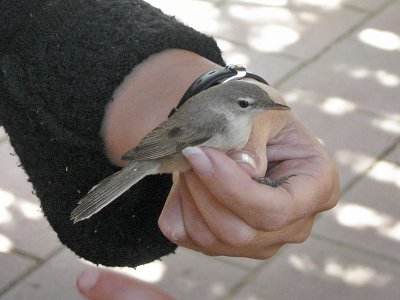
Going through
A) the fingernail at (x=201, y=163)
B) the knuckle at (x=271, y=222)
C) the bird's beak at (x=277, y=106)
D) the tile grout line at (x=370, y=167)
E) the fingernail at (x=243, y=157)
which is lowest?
the tile grout line at (x=370, y=167)

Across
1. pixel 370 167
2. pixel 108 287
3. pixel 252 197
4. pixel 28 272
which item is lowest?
pixel 370 167

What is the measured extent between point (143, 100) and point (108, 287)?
0.98 meters

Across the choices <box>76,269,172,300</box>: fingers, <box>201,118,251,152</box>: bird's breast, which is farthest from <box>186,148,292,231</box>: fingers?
<box>76,269,172,300</box>: fingers

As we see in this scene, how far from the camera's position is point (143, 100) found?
229cm

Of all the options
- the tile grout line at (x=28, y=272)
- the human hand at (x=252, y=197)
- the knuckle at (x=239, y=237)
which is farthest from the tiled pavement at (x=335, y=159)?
the knuckle at (x=239, y=237)

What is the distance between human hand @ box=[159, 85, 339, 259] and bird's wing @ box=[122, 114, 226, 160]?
0.32ft

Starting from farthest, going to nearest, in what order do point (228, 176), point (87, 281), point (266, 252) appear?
point (266, 252) < point (228, 176) < point (87, 281)

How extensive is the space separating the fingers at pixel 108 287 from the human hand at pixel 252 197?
504 millimetres

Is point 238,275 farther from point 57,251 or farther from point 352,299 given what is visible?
point 57,251

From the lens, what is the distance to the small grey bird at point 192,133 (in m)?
2.17

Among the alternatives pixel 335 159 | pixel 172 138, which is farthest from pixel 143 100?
pixel 335 159

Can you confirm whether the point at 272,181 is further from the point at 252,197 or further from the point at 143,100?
the point at 143,100

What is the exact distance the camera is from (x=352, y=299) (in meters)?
3.53

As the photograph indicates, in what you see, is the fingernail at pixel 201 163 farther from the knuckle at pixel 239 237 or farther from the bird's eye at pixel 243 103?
the bird's eye at pixel 243 103
